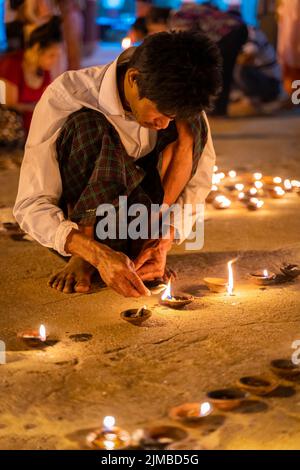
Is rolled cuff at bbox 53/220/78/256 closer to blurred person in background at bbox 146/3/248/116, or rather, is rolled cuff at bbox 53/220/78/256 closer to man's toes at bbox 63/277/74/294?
man's toes at bbox 63/277/74/294

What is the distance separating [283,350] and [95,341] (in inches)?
26.1

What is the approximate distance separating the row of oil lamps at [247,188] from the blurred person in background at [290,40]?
3.80 meters

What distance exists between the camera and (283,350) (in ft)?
10.1

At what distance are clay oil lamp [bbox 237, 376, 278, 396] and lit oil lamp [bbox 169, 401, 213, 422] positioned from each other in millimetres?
172

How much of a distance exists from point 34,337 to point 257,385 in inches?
33.3

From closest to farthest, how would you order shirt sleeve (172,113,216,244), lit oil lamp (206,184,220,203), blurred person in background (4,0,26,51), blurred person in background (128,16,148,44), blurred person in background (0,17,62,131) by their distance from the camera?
shirt sleeve (172,113,216,244)
lit oil lamp (206,184,220,203)
blurred person in background (0,17,62,131)
blurred person in background (4,0,26,51)
blurred person in background (128,16,148,44)

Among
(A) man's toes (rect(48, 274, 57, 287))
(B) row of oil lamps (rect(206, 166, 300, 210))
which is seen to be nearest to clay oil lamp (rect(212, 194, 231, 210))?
(B) row of oil lamps (rect(206, 166, 300, 210))

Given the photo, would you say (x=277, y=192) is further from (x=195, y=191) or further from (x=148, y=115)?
(x=148, y=115)

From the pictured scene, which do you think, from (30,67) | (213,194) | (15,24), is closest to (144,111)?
(213,194)

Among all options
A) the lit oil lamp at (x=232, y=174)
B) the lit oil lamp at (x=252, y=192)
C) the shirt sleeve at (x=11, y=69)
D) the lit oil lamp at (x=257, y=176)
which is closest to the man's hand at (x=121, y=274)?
the lit oil lamp at (x=252, y=192)

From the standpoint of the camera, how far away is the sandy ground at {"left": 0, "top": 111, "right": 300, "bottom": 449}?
2.54 metres
